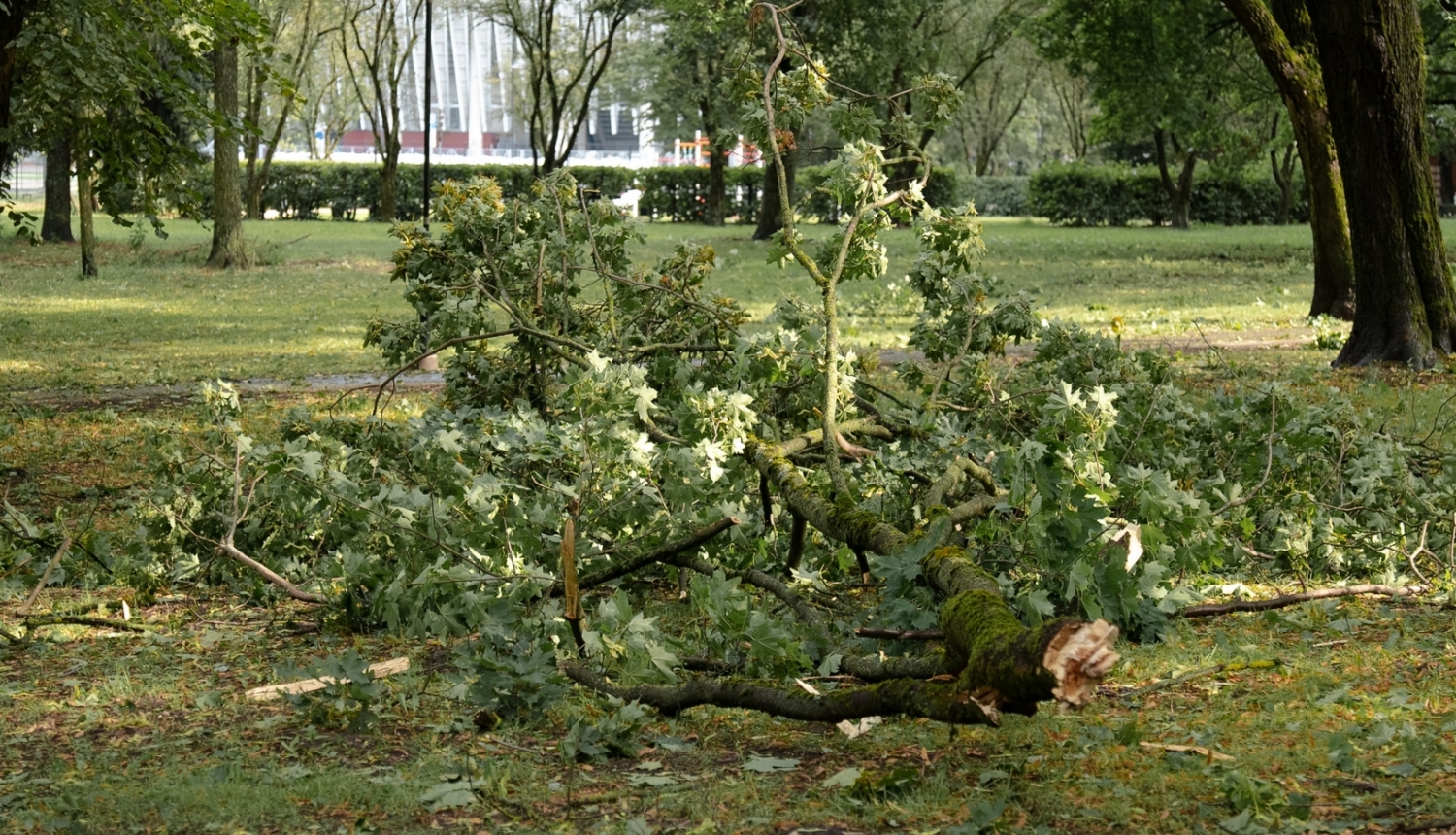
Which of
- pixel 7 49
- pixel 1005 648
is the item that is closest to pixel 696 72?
pixel 7 49

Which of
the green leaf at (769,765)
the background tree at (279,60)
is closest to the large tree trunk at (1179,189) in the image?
the background tree at (279,60)

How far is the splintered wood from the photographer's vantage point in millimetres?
4134

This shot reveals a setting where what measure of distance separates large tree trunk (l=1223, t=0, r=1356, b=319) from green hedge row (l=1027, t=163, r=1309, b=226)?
2910 centimetres

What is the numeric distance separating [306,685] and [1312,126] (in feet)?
40.5

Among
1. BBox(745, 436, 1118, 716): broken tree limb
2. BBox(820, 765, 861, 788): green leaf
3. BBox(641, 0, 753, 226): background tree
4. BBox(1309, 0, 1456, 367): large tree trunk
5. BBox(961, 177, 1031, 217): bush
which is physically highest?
BBox(641, 0, 753, 226): background tree

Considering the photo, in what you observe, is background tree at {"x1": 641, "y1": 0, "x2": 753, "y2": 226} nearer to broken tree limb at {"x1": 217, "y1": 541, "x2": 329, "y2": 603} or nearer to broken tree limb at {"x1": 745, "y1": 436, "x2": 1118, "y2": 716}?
broken tree limb at {"x1": 217, "y1": 541, "x2": 329, "y2": 603}

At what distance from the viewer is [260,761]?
366 centimetres

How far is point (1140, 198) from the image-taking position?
43625 millimetres

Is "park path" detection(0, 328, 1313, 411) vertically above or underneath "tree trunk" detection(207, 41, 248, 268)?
underneath

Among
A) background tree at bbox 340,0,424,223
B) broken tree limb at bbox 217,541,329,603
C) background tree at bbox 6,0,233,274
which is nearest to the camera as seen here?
broken tree limb at bbox 217,541,329,603

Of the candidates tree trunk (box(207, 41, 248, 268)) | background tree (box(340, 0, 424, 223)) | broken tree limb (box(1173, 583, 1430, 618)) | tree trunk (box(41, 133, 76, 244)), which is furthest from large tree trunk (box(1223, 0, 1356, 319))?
background tree (box(340, 0, 424, 223))

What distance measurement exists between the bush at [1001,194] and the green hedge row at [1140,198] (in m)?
11.8

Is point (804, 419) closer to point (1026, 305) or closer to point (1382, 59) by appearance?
point (1026, 305)

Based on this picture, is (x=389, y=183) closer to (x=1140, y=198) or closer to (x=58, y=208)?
(x=58, y=208)
